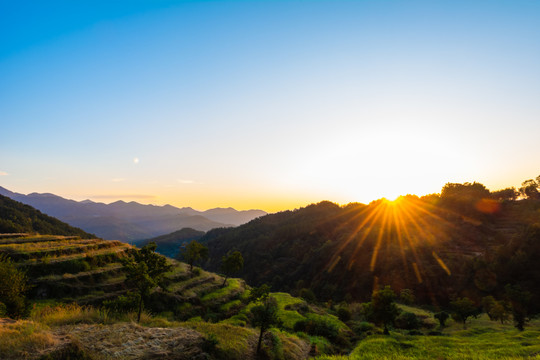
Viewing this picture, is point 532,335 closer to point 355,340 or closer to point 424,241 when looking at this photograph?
point 355,340

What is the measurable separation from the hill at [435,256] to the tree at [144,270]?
230 ft

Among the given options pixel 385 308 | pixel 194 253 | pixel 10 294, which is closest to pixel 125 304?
pixel 10 294

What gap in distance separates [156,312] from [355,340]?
24845 millimetres

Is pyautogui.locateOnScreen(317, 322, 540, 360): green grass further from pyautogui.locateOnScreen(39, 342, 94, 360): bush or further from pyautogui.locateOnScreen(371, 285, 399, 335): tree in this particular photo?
pyautogui.locateOnScreen(39, 342, 94, 360): bush

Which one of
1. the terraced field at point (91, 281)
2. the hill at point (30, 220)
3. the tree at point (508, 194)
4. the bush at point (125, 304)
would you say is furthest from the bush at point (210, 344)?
the tree at point (508, 194)

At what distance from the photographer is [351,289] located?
8356cm

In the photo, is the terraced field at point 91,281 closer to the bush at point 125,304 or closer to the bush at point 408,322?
the bush at point 125,304

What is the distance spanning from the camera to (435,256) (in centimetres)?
7319

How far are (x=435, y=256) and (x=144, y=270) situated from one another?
84.4 m

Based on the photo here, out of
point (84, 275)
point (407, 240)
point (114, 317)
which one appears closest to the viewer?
point (114, 317)

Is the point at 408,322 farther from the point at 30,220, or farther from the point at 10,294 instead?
the point at 30,220

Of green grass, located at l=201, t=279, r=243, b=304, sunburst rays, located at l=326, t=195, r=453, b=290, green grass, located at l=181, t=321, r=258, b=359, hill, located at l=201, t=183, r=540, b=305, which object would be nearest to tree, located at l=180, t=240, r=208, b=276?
green grass, located at l=201, t=279, r=243, b=304

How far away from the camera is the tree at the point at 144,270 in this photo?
57.0 ft

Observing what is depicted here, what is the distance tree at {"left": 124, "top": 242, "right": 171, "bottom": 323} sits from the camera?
57.0 ft
